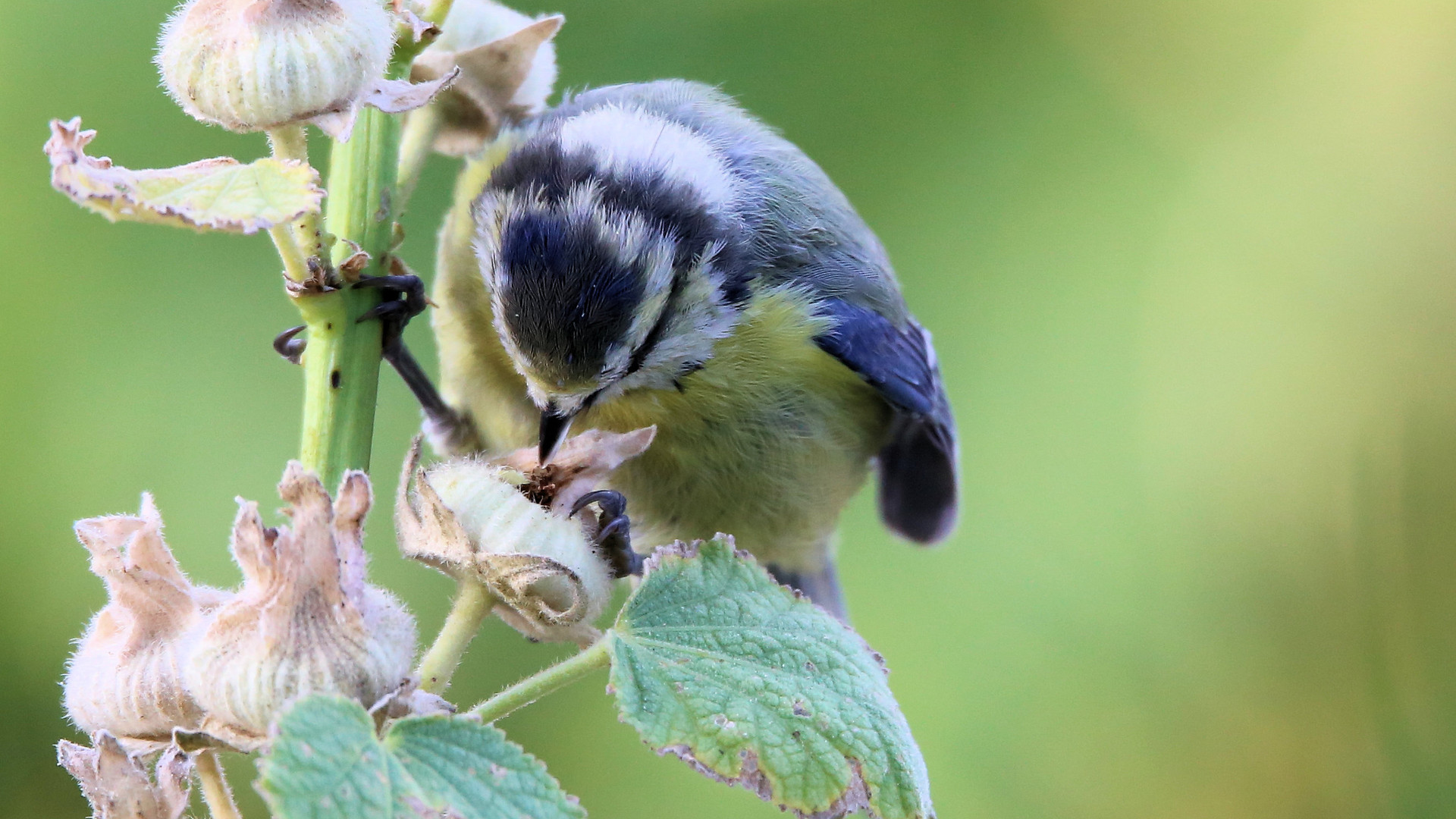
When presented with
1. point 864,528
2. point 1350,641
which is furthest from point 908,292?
point 1350,641

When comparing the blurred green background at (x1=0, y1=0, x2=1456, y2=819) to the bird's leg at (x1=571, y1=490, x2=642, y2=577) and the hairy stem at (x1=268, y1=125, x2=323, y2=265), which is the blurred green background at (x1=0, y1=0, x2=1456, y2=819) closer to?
the bird's leg at (x1=571, y1=490, x2=642, y2=577)

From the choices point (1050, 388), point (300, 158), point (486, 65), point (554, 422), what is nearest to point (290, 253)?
point (300, 158)

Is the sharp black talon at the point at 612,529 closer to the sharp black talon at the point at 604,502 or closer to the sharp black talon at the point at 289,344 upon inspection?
the sharp black talon at the point at 604,502

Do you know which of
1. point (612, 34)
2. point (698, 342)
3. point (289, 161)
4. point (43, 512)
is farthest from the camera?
point (612, 34)

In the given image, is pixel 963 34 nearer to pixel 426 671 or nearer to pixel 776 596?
pixel 776 596

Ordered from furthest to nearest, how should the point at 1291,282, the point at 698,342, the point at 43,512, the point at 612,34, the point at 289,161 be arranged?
the point at 1291,282 → the point at 612,34 → the point at 43,512 → the point at 698,342 → the point at 289,161

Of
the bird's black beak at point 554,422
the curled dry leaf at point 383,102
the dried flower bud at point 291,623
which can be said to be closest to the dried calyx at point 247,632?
the dried flower bud at point 291,623

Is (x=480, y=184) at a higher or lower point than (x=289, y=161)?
lower

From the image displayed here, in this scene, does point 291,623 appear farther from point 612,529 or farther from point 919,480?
point 919,480
